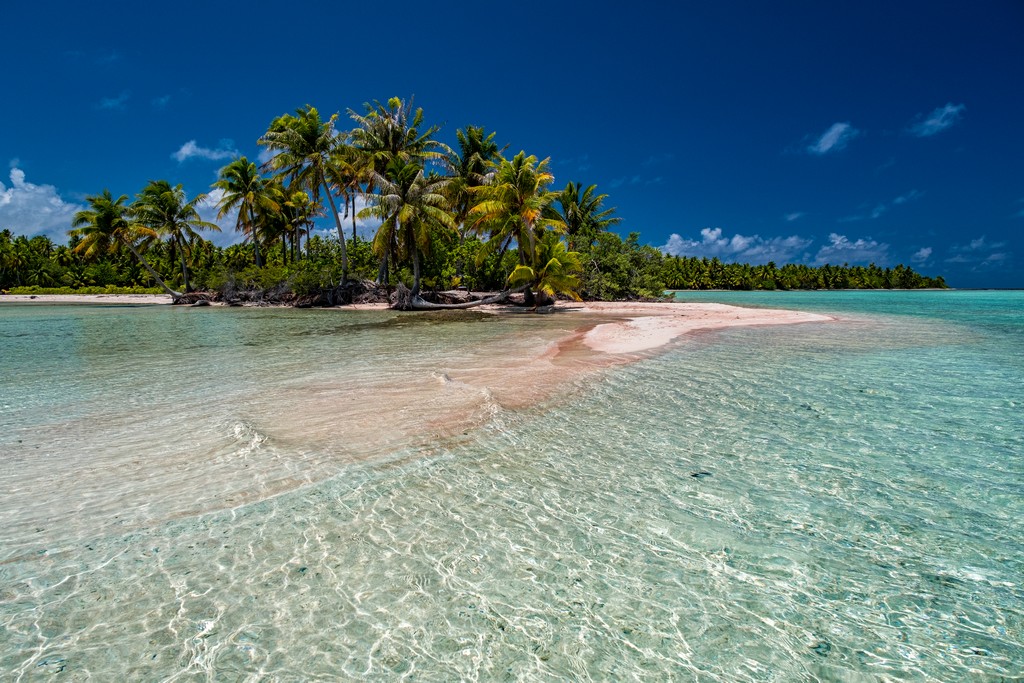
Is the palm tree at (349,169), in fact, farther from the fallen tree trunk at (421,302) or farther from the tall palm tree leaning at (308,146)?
the fallen tree trunk at (421,302)

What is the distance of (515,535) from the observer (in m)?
3.13

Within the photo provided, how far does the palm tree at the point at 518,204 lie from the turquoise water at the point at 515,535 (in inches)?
708

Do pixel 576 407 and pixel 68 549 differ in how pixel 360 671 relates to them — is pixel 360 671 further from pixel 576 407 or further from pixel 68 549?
pixel 576 407

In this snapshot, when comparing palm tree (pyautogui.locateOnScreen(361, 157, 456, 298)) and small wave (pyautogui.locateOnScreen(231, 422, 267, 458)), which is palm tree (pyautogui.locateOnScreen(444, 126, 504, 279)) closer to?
palm tree (pyautogui.locateOnScreen(361, 157, 456, 298))

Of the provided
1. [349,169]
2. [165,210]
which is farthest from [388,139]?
[165,210]

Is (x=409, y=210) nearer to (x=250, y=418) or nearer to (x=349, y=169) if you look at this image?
(x=349, y=169)

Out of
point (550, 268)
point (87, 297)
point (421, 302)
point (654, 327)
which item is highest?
point (550, 268)

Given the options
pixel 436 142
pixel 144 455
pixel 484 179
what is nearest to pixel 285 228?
pixel 436 142

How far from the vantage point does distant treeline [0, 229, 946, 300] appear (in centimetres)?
3145

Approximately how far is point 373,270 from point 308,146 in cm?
939

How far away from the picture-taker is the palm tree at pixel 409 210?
25.9 metres

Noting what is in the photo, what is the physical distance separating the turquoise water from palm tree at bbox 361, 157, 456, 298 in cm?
2034

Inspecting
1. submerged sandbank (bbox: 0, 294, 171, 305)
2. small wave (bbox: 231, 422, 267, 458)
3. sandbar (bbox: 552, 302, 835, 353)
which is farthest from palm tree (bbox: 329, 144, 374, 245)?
small wave (bbox: 231, 422, 267, 458)

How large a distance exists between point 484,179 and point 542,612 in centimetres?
2935
